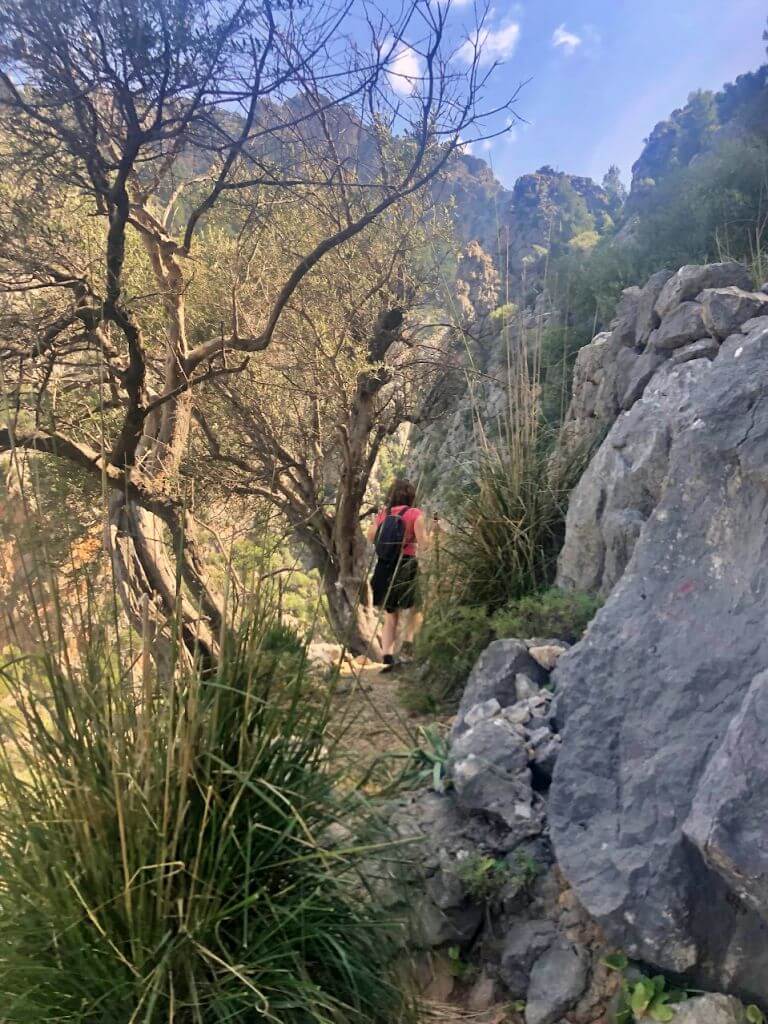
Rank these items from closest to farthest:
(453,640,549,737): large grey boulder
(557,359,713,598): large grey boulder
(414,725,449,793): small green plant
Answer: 1. (414,725,449,793): small green plant
2. (453,640,549,737): large grey boulder
3. (557,359,713,598): large grey boulder

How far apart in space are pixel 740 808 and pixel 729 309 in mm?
2892

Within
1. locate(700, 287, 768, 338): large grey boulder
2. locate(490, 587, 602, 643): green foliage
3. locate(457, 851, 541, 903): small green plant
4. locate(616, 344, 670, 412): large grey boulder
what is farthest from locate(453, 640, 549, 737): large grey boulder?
locate(700, 287, 768, 338): large grey boulder

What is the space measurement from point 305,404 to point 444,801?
19.9ft

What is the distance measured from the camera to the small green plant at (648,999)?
1.59m

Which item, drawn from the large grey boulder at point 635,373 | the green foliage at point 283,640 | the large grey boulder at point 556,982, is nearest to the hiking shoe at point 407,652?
the large grey boulder at point 635,373

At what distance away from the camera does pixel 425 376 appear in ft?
26.8

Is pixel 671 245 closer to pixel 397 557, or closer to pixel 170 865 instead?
pixel 397 557

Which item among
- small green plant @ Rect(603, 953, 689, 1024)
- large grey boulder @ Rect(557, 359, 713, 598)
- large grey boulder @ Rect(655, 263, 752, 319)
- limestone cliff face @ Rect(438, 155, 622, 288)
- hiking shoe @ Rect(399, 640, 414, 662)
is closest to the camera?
small green plant @ Rect(603, 953, 689, 1024)

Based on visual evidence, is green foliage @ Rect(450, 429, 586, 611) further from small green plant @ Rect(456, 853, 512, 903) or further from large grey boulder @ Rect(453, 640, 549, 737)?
small green plant @ Rect(456, 853, 512, 903)

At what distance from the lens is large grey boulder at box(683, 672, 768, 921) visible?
1.49 m

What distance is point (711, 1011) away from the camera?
154 centimetres

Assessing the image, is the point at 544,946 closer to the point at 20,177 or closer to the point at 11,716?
the point at 11,716

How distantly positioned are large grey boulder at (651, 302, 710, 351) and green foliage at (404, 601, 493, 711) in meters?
1.88

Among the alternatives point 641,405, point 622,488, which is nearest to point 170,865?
point 622,488
